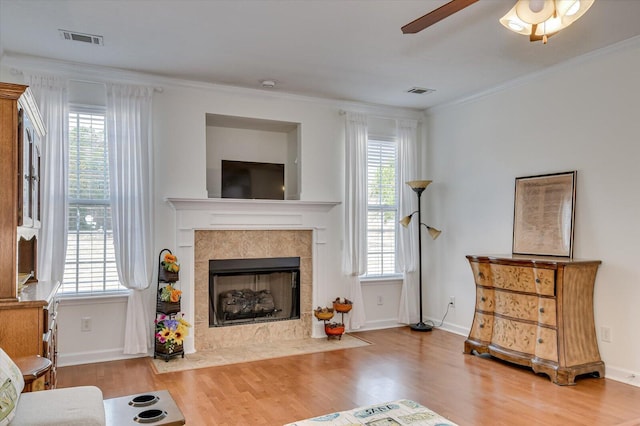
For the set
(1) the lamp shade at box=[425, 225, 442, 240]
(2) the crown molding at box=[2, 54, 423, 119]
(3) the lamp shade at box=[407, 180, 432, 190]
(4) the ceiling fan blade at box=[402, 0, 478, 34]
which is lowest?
(1) the lamp shade at box=[425, 225, 442, 240]

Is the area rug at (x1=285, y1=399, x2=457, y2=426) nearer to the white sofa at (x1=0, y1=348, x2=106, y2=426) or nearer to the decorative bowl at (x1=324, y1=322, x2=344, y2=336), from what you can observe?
the white sofa at (x1=0, y1=348, x2=106, y2=426)

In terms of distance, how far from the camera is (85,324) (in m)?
4.52

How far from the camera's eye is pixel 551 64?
14.8ft

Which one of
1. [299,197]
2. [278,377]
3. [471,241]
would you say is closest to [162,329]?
[278,377]

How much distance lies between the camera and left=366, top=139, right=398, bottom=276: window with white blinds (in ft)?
19.8

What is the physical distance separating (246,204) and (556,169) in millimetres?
3232

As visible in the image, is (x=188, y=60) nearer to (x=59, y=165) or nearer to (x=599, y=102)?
(x=59, y=165)

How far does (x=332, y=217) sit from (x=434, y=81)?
1975 millimetres

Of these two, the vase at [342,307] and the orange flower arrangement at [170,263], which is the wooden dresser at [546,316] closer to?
the vase at [342,307]

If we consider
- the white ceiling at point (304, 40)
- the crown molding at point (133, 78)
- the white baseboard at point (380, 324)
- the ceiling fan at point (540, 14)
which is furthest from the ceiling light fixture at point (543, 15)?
the white baseboard at point (380, 324)

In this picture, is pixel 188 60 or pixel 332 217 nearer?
pixel 188 60

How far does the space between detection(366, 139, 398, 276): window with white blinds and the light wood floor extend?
1475 millimetres

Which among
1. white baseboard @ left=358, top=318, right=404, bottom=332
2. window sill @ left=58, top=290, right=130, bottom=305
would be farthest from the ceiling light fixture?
white baseboard @ left=358, top=318, right=404, bottom=332

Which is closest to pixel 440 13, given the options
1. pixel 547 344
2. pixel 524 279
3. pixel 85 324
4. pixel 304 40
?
pixel 304 40
